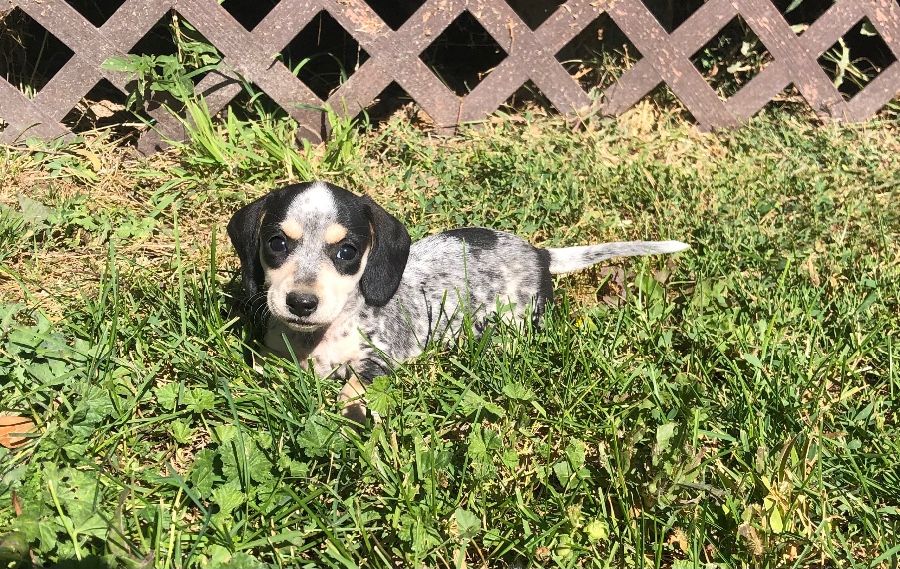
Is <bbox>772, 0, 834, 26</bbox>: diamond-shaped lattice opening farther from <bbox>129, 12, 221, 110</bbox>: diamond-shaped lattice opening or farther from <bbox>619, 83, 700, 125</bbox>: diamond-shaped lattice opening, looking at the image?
<bbox>129, 12, 221, 110</bbox>: diamond-shaped lattice opening

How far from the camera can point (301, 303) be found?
2885mm

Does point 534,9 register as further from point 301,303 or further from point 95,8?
→ point 301,303

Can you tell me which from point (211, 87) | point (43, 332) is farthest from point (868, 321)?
point (211, 87)

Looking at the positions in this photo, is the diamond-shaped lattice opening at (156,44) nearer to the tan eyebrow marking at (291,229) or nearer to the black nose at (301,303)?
the tan eyebrow marking at (291,229)

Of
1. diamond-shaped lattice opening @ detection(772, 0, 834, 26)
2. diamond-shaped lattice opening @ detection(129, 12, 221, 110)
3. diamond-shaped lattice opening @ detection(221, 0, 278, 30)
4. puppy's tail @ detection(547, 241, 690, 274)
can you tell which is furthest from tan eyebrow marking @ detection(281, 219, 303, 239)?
diamond-shaped lattice opening @ detection(772, 0, 834, 26)

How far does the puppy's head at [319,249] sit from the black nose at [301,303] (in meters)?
0.01

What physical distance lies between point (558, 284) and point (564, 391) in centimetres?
115

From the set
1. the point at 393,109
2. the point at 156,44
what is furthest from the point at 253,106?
the point at 393,109

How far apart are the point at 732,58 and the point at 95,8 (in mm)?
4263

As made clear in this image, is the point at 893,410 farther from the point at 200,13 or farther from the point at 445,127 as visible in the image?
the point at 200,13

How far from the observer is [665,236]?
419 cm

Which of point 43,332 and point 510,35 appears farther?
point 510,35

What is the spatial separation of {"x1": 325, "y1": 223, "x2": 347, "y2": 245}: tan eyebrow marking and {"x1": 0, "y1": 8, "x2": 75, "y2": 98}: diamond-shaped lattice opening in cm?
271

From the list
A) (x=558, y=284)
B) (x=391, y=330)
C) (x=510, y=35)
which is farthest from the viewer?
(x=510, y=35)
